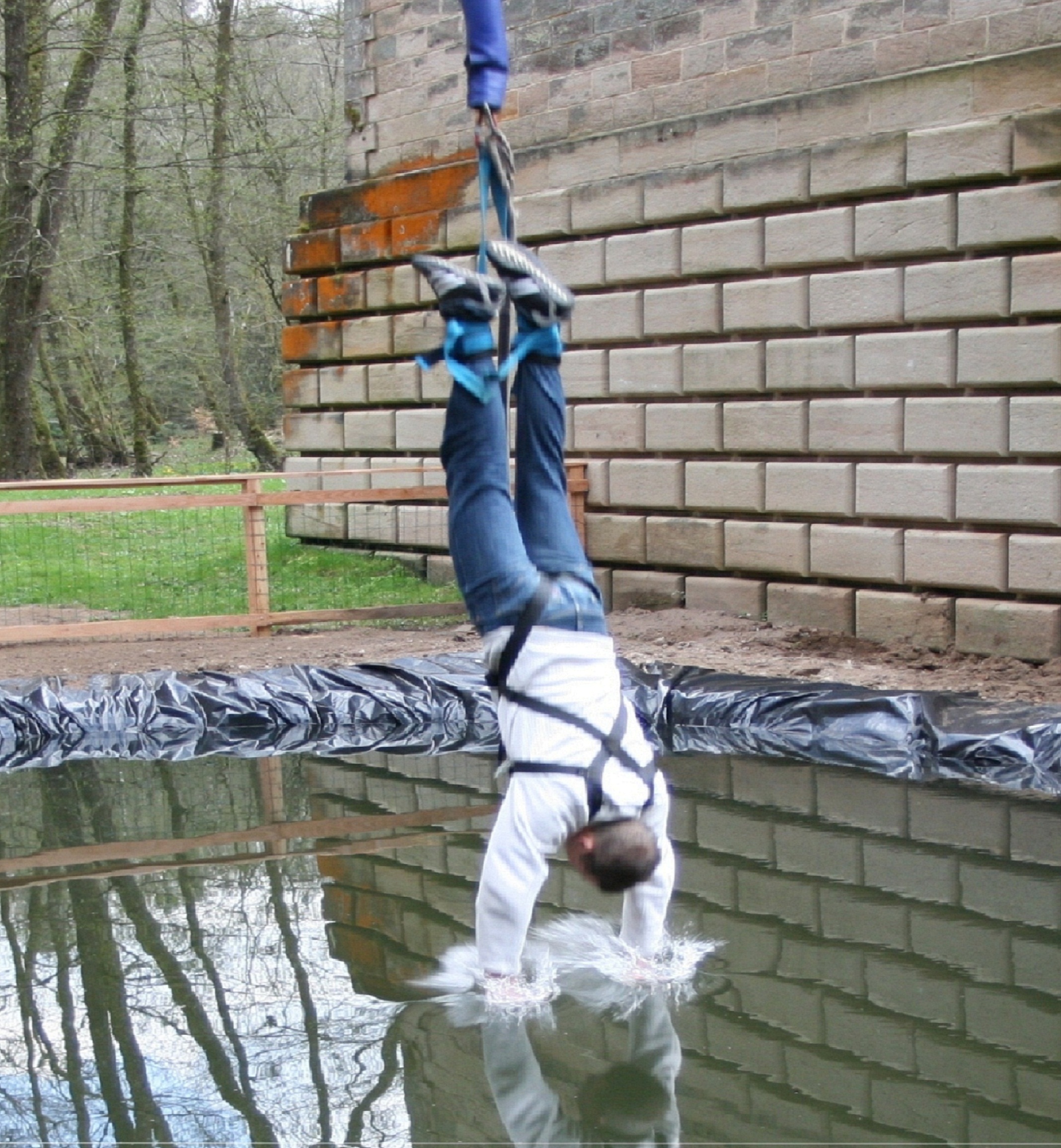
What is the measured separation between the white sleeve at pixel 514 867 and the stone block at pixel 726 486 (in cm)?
615

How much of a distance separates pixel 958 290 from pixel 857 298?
0.76 meters

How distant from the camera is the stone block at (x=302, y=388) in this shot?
14.0 m

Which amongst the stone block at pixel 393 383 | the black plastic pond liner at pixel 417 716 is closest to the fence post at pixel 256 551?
the black plastic pond liner at pixel 417 716

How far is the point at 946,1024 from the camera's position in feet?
14.4

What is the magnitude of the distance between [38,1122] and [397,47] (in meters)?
10.9

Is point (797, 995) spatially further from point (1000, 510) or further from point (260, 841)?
point (1000, 510)

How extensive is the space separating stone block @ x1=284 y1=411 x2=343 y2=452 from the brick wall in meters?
1.03

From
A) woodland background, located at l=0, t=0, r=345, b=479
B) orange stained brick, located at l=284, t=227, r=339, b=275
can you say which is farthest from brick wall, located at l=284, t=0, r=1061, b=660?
woodland background, located at l=0, t=0, r=345, b=479

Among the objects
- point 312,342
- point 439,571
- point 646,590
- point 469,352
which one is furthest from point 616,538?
point 469,352

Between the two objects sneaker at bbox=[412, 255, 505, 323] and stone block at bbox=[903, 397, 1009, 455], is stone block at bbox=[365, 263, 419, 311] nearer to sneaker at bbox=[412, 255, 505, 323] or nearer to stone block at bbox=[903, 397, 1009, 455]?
stone block at bbox=[903, 397, 1009, 455]

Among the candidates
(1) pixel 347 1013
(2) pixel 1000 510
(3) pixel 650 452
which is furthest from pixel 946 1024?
(3) pixel 650 452

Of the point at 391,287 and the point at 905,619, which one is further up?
the point at 391,287

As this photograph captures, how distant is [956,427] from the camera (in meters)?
9.04

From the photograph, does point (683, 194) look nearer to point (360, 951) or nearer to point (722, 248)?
point (722, 248)
